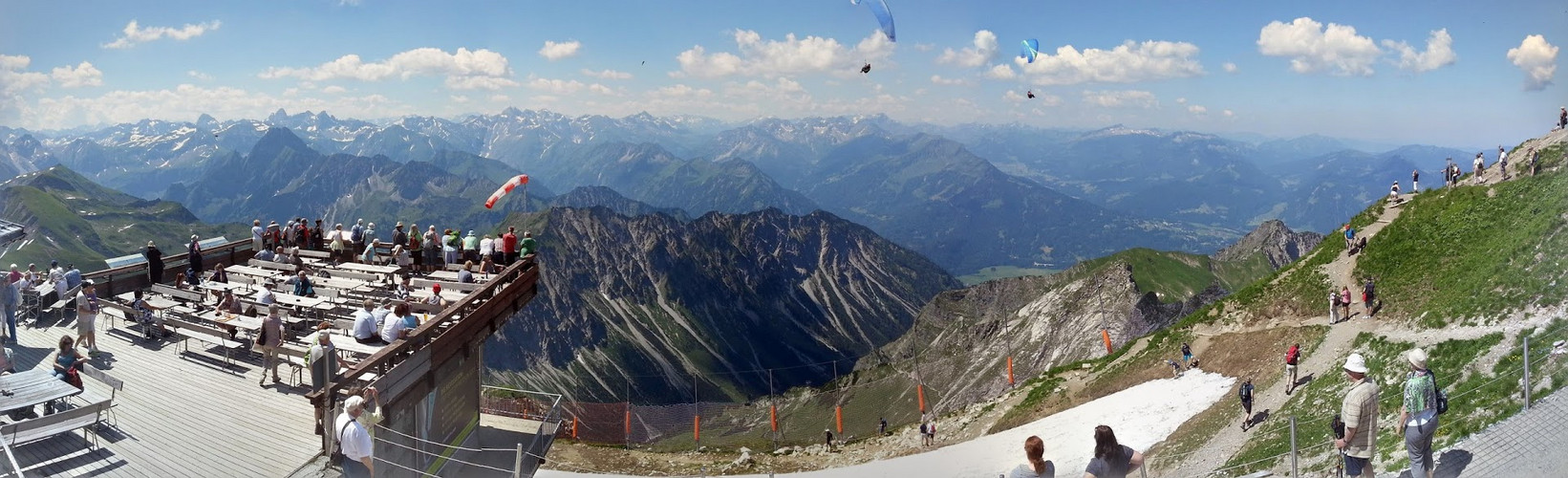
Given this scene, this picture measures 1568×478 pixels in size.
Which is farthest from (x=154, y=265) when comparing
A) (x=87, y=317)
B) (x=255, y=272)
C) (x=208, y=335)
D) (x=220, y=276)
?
(x=208, y=335)

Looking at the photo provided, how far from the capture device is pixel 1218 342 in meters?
32.3

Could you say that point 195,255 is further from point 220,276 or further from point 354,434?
point 354,434

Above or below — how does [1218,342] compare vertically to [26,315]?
below

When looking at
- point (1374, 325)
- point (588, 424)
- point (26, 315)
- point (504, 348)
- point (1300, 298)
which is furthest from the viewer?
point (504, 348)

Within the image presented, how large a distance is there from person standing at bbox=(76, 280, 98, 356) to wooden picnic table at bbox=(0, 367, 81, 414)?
11.3 feet

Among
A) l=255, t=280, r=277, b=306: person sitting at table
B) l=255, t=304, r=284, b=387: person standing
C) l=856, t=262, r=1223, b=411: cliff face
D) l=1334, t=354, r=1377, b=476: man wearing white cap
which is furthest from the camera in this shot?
l=856, t=262, r=1223, b=411: cliff face

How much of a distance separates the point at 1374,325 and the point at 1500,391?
1271 centimetres

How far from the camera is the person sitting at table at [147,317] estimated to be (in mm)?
21172

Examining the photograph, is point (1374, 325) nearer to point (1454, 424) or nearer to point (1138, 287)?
point (1454, 424)

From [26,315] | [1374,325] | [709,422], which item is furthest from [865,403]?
[26,315]

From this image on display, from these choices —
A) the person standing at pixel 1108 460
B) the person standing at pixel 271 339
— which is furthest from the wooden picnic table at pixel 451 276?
the person standing at pixel 1108 460

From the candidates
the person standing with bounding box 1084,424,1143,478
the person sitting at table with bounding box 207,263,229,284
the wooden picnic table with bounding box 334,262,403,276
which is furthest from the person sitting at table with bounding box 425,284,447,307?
the person standing with bounding box 1084,424,1143,478

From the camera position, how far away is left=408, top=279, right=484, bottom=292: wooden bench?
24.1 meters

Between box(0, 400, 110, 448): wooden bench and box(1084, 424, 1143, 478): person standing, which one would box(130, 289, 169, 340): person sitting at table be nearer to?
box(0, 400, 110, 448): wooden bench
